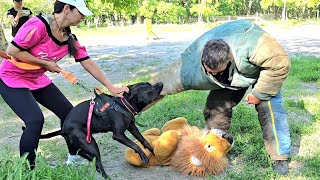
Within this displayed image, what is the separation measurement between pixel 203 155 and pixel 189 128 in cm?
54

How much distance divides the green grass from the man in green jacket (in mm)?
263

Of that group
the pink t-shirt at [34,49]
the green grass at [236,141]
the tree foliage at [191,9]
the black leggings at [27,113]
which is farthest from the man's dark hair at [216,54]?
the tree foliage at [191,9]

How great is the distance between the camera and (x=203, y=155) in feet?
12.6

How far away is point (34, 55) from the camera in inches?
138

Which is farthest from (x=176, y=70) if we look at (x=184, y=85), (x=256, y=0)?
(x=256, y=0)

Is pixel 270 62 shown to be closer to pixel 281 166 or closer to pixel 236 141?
pixel 281 166

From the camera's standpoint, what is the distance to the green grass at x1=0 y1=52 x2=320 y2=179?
3206 mm

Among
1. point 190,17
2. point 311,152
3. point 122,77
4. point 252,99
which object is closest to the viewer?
point 252,99

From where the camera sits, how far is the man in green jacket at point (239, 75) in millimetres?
3365

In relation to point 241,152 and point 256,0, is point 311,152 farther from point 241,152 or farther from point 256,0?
point 256,0

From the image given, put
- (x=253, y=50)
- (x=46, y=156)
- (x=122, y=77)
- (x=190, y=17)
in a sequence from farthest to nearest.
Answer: (x=190, y=17)
(x=122, y=77)
(x=46, y=156)
(x=253, y=50)

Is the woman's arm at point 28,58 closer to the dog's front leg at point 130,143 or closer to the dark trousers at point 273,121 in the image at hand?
the dog's front leg at point 130,143

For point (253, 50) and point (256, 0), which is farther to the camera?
point (256, 0)

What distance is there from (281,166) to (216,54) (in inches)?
55.8
